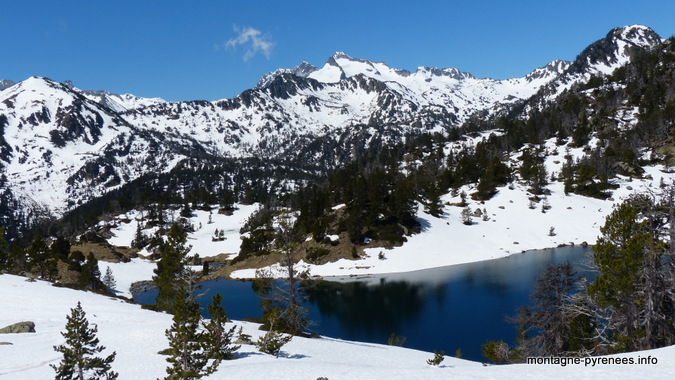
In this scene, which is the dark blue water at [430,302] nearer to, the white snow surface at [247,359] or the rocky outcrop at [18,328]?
the white snow surface at [247,359]

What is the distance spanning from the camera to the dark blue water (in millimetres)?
42969

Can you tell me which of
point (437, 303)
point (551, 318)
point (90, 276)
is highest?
point (90, 276)

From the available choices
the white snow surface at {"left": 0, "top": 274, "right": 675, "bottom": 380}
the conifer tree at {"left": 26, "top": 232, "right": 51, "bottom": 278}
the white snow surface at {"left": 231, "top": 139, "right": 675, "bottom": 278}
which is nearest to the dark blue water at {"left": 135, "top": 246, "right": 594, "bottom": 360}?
the white snow surface at {"left": 231, "top": 139, "right": 675, "bottom": 278}

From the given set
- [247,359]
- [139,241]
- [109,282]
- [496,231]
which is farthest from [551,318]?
[139,241]

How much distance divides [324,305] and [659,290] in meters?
46.9

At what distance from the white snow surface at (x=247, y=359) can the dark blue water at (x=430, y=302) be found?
14072 mm

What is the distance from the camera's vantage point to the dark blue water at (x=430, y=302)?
1692 inches

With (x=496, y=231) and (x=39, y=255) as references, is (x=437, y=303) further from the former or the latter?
(x=39, y=255)

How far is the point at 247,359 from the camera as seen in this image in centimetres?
2514

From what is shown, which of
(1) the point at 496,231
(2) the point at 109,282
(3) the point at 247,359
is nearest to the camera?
(3) the point at 247,359

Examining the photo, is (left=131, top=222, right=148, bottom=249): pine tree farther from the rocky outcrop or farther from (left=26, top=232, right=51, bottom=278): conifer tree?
the rocky outcrop

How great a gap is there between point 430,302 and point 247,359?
38.4 metres

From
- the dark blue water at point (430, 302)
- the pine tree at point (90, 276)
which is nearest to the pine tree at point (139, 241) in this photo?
the dark blue water at point (430, 302)

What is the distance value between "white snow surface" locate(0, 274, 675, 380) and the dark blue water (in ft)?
46.2
